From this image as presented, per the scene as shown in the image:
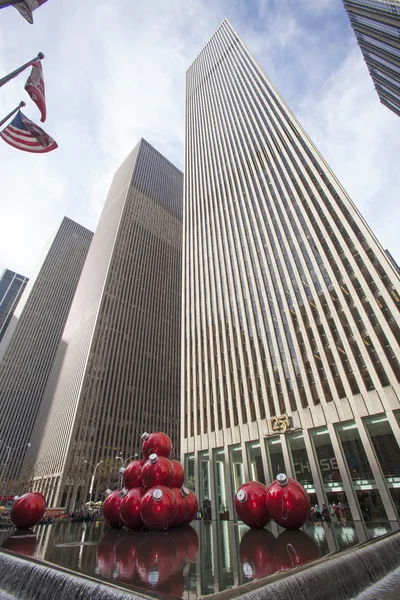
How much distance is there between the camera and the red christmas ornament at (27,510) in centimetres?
1290

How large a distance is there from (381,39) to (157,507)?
243 ft

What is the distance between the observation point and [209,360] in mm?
43844

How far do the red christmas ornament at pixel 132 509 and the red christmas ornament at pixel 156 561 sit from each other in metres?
1.70

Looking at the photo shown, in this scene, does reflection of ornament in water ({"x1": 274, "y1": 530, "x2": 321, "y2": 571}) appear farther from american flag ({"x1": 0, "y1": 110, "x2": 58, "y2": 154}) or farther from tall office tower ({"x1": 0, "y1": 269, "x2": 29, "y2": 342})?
tall office tower ({"x1": 0, "y1": 269, "x2": 29, "y2": 342})

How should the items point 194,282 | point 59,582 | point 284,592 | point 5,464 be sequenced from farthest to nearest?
1. point 5,464
2. point 194,282
3. point 59,582
4. point 284,592

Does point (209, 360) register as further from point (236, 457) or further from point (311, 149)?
point (311, 149)

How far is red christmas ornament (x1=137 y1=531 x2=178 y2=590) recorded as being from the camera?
16.7 feet

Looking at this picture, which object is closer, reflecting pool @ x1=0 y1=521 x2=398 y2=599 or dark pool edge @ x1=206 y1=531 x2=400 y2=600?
dark pool edge @ x1=206 y1=531 x2=400 y2=600

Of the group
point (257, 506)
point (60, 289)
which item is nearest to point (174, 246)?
point (60, 289)

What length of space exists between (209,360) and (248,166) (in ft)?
103

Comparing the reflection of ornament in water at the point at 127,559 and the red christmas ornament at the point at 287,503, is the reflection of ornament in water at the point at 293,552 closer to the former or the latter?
the red christmas ornament at the point at 287,503

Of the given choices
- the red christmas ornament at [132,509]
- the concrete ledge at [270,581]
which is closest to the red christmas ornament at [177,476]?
the red christmas ornament at [132,509]

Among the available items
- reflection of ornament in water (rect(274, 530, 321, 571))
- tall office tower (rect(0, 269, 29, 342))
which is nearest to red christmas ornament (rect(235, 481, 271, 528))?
reflection of ornament in water (rect(274, 530, 321, 571))

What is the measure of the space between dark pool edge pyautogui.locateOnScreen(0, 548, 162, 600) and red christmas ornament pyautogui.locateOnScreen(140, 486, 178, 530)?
158 inches
